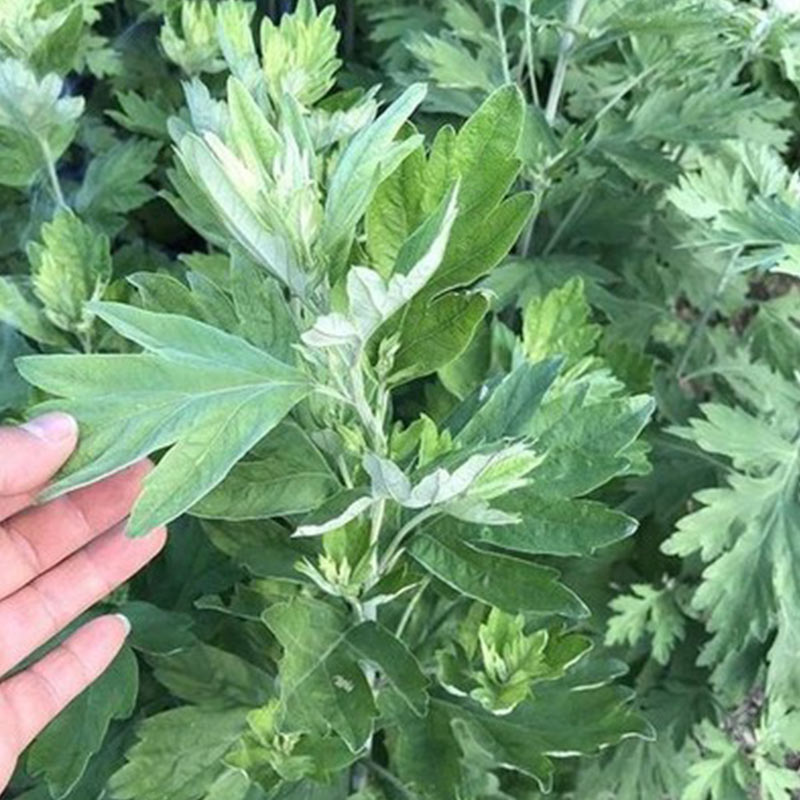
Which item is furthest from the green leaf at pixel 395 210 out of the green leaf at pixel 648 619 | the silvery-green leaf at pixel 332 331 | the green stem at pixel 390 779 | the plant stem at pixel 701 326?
the plant stem at pixel 701 326

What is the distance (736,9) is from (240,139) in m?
0.76

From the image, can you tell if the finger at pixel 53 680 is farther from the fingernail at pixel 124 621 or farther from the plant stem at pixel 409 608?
the plant stem at pixel 409 608

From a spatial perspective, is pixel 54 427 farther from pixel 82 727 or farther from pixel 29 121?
pixel 29 121

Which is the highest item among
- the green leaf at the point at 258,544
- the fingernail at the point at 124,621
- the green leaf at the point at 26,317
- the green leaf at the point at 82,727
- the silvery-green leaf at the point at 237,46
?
the silvery-green leaf at the point at 237,46

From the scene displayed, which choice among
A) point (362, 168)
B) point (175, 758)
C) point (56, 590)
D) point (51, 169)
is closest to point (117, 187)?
point (51, 169)

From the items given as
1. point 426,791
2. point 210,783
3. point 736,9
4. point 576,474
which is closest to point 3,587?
point 210,783

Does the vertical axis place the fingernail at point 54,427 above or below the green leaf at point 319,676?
A: above

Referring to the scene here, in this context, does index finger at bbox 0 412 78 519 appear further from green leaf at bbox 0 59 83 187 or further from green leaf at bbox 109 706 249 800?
green leaf at bbox 0 59 83 187

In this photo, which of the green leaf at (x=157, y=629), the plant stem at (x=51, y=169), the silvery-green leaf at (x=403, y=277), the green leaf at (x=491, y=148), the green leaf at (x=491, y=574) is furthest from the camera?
the plant stem at (x=51, y=169)

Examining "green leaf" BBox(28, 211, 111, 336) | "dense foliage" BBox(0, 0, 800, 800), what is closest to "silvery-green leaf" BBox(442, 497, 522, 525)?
"dense foliage" BBox(0, 0, 800, 800)

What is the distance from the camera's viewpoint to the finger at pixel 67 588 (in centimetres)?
105

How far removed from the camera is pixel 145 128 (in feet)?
5.00

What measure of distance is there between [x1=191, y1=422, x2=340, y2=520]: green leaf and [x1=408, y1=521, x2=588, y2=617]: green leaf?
90mm

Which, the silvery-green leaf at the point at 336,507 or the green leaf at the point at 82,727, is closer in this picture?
the silvery-green leaf at the point at 336,507
